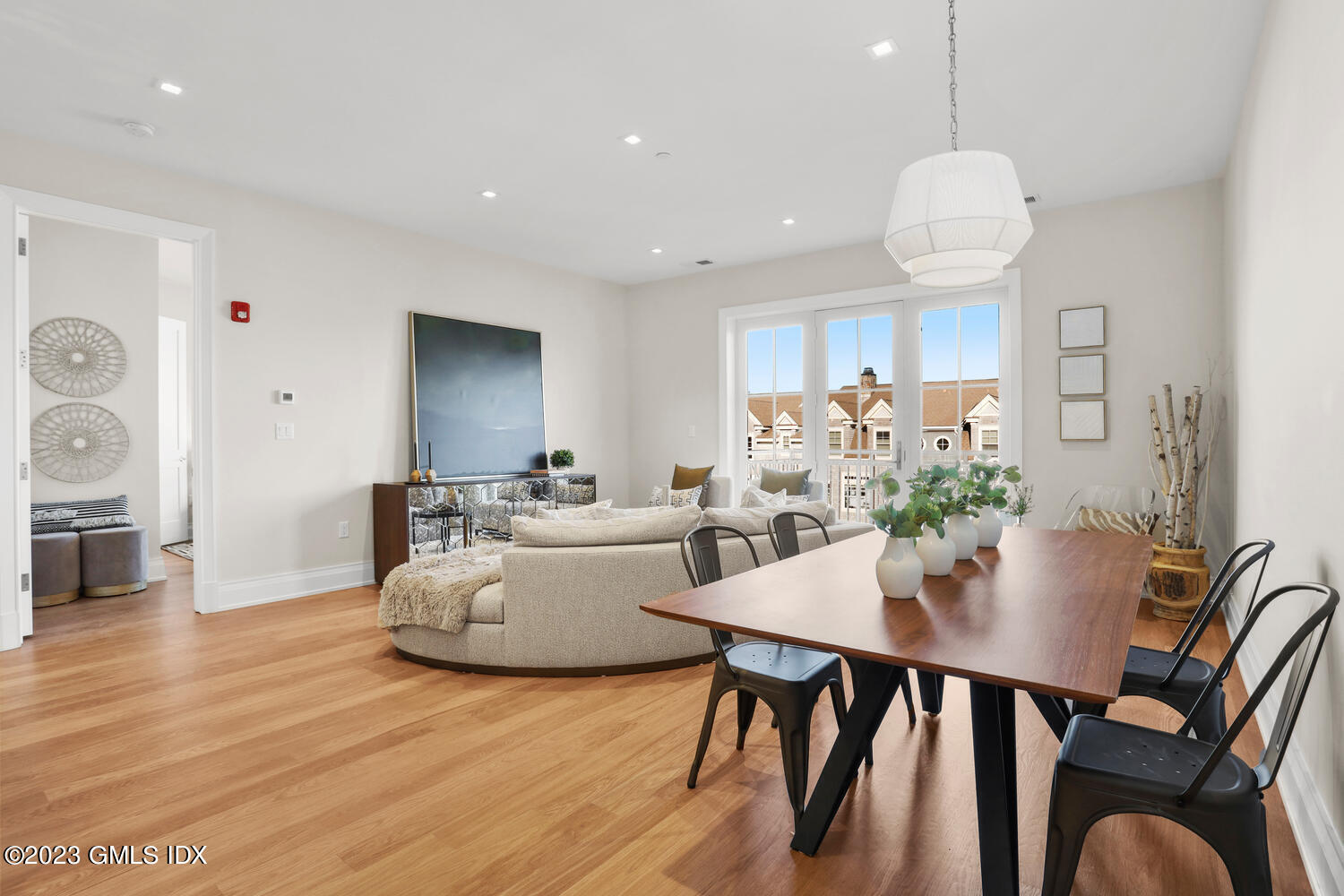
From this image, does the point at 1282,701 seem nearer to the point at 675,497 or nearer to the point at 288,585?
the point at 675,497

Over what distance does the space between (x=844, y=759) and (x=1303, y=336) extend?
1.86 metres

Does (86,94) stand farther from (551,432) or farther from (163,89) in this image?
(551,432)

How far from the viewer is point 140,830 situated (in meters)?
1.99

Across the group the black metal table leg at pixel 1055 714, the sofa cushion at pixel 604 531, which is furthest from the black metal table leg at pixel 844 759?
the sofa cushion at pixel 604 531

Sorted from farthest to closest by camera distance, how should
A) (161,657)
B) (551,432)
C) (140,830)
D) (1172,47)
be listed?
(551,432) → (161,657) → (1172,47) → (140,830)

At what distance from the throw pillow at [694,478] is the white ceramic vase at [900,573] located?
14.6 ft

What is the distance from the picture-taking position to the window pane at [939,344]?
561 centimetres

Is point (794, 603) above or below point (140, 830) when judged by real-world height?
above

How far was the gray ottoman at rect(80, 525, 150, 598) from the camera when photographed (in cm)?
491

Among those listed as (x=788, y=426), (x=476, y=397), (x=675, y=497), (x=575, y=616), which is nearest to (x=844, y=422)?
(x=788, y=426)

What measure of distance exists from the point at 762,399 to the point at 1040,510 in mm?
2654

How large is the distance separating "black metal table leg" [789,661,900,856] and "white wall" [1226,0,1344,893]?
102 centimetres

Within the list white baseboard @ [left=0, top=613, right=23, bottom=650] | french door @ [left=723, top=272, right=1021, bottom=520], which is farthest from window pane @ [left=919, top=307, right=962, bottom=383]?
white baseboard @ [left=0, top=613, right=23, bottom=650]

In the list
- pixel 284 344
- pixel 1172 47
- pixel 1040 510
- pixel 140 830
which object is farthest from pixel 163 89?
pixel 1040 510
